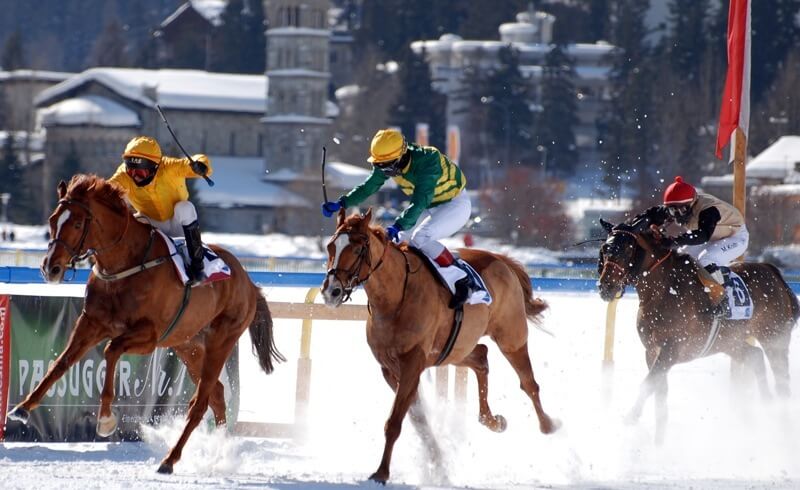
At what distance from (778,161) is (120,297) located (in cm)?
5963

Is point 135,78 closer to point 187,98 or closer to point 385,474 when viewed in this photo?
point 187,98

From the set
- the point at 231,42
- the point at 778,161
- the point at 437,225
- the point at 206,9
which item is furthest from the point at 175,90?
the point at 437,225

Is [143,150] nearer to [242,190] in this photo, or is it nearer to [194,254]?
[194,254]

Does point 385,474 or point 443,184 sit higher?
point 443,184

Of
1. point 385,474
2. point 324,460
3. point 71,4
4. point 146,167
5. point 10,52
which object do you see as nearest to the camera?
point 385,474

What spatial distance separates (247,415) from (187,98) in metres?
84.2

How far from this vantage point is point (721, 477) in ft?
37.2

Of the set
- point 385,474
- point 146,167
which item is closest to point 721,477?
point 385,474

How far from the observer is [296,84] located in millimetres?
95000

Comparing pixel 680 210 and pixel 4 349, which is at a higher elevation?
pixel 680 210

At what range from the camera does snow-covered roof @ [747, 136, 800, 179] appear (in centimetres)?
6662

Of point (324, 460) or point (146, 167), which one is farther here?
point (324, 460)

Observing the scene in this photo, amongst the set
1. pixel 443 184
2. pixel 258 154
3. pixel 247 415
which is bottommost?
pixel 258 154

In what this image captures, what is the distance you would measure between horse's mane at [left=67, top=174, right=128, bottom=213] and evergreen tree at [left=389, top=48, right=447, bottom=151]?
270 feet
